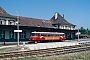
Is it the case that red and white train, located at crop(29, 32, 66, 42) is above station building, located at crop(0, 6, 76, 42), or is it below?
below

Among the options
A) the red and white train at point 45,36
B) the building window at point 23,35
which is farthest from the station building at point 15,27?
the red and white train at point 45,36

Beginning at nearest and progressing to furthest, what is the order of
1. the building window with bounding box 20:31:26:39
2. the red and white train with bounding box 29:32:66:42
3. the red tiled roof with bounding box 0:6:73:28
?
1. the red and white train with bounding box 29:32:66:42
2. the building window with bounding box 20:31:26:39
3. the red tiled roof with bounding box 0:6:73:28

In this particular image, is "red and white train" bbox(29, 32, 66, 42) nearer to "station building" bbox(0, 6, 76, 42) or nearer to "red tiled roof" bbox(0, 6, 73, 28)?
"station building" bbox(0, 6, 76, 42)

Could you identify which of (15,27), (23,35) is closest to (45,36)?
(23,35)

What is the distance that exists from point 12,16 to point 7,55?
2661cm

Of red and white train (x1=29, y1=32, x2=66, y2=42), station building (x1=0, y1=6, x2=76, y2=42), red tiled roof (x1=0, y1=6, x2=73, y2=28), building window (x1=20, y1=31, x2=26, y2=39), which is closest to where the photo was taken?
station building (x1=0, y1=6, x2=76, y2=42)

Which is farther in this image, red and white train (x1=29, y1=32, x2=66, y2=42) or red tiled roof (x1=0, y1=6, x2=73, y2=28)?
red tiled roof (x1=0, y1=6, x2=73, y2=28)

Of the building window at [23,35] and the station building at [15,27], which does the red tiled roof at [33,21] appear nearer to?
the station building at [15,27]

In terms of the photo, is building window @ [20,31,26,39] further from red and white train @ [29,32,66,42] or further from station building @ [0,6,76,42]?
red and white train @ [29,32,66,42]

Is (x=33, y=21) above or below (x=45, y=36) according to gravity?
above

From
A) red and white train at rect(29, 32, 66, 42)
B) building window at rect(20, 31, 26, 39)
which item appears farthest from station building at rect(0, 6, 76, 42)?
red and white train at rect(29, 32, 66, 42)

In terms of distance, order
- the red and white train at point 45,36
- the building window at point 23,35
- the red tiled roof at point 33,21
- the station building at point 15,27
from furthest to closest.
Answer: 1. the red tiled roof at point 33,21
2. the building window at point 23,35
3. the red and white train at point 45,36
4. the station building at point 15,27

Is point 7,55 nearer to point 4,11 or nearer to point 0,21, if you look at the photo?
point 0,21

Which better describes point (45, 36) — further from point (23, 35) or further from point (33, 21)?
point (33, 21)
